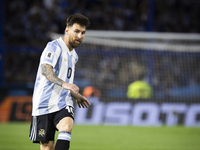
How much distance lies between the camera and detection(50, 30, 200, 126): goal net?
11539mm

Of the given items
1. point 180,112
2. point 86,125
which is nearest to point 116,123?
point 86,125

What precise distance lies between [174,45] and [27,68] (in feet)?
18.1

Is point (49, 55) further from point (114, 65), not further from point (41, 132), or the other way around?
point (114, 65)

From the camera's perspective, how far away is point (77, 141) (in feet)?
25.6

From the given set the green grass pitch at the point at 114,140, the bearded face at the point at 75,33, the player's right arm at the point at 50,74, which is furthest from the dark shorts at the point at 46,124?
the green grass pitch at the point at 114,140

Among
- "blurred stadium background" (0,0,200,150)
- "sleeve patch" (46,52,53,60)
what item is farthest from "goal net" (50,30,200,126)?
"sleeve patch" (46,52,53,60)

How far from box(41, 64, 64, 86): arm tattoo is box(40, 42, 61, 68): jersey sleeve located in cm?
6

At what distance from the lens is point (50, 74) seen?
3906 millimetres

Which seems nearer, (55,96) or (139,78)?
(55,96)

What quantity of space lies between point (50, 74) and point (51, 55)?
0.27m

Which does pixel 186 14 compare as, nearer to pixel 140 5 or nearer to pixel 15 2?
pixel 140 5

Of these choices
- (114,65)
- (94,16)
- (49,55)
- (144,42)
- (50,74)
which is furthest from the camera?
(94,16)

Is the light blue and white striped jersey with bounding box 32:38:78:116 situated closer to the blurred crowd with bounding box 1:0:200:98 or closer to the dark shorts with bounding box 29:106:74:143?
the dark shorts with bounding box 29:106:74:143

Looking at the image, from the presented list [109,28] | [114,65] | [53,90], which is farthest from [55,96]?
[109,28]
